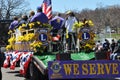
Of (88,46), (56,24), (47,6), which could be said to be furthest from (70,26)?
(47,6)

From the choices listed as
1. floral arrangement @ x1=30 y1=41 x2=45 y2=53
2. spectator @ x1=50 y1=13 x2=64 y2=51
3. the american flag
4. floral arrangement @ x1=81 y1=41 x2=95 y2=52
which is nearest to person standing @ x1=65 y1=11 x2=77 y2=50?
floral arrangement @ x1=81 y1=41 x2=95 y2=52

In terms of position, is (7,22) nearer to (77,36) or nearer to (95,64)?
(77,36)

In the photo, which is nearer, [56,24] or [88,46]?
[88,46]

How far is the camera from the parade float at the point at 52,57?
34.3 ft

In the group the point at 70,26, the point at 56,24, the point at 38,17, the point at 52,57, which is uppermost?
the point at 38,17

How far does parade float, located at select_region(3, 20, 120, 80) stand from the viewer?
10.5 meters

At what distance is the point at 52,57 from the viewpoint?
12492 millimetres

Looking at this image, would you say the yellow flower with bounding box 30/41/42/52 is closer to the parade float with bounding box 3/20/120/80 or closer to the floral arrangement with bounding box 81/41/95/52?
the parade float with bounding box 3/20/120/80

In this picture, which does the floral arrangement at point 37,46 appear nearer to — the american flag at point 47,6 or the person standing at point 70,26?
the person standing at point 70,26

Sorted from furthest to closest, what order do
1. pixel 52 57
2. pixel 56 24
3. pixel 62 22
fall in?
pixel 56 24 < pixel 62 22 < pixel 52 57

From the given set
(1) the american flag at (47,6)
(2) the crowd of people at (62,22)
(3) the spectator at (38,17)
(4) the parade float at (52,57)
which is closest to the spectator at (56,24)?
(2) the crowd of people at (62,22)

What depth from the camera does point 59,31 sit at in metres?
15.4

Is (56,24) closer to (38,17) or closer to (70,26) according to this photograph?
(70,26)

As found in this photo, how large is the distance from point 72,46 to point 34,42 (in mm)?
1791
